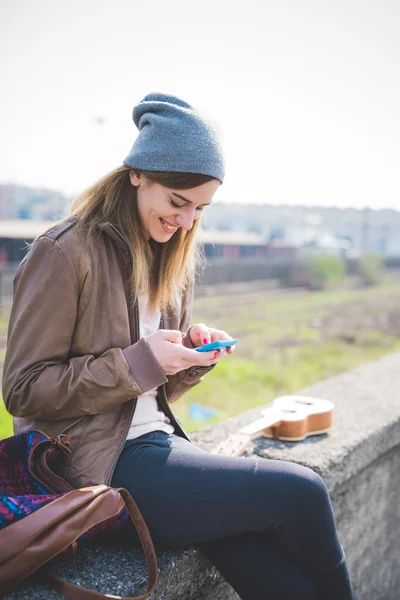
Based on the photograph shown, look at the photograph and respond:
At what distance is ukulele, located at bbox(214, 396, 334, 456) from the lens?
2.14 metres

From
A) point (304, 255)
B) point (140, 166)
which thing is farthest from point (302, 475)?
point (304, 255)

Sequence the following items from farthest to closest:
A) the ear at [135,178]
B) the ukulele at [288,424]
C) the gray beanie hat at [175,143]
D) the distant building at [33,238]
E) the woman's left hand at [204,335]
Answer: the distant building at [33,238] < the ukulele at [288,424] < the woman's left hand at [204,335] < the ear at [135,178] < the gray beanie hat at [175,143]

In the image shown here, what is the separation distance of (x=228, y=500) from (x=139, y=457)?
256 mm

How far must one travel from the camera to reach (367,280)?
129 ft

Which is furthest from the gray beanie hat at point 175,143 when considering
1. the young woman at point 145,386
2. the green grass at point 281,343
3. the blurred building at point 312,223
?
the blurred building at point 312,223

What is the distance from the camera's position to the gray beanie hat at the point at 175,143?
1.58 meters

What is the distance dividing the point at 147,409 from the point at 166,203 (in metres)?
0.59

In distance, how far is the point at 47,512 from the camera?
120 cm

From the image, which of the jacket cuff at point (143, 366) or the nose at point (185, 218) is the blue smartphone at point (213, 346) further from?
the nose at point (185, 218)

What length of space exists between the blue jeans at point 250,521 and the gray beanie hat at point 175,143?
2.58 feet

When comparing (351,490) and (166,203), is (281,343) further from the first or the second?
(166,203)

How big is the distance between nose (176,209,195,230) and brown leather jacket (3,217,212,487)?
10.4 inches

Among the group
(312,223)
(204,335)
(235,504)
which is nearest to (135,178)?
(204,335)

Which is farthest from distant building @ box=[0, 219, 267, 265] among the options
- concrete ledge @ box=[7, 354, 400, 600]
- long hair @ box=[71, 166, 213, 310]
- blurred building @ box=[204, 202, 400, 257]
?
blurred building @ box=[204, 202, 400, 257]
